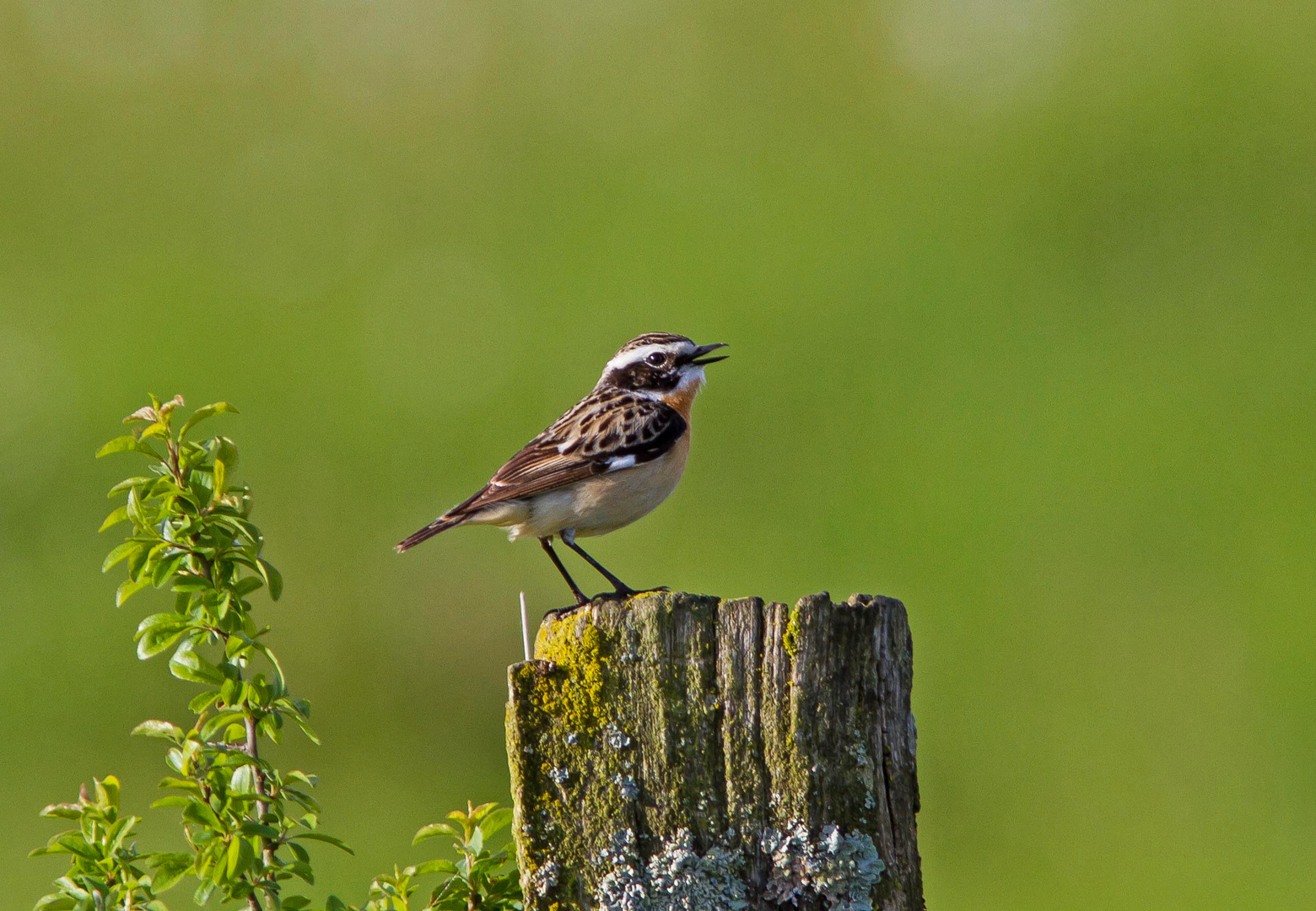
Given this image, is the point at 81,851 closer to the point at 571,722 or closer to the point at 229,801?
the point at 229,801

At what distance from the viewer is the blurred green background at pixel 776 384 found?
11578 mm

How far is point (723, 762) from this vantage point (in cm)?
394

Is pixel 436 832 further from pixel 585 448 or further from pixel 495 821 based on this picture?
pixel 585 448

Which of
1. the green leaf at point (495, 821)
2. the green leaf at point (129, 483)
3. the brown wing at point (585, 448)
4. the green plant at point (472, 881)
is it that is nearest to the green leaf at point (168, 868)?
the green plant at point (472, 881)

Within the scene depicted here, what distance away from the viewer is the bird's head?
805 centimetres

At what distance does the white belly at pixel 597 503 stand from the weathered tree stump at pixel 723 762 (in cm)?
296

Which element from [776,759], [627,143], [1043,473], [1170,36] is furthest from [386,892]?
[1170,36]

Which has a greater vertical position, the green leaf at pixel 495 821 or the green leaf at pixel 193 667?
the green leaf at pixel 193 667

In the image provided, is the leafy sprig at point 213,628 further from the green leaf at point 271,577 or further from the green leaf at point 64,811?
the green leaf at point 64,811

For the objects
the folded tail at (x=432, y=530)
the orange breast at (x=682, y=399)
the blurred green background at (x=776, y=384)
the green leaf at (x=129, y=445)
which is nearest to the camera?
the green leaf at (x=129, y=445)

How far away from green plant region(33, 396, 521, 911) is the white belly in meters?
3.02

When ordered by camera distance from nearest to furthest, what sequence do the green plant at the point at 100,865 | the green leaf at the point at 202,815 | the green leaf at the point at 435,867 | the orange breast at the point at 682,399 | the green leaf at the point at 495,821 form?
the green leaf at the point at 202,815
the green plant at the point at 100,865
the green leaf at the point at 435,867
the green leaf at the point at 495,821
the orange breast at the point at 682,399

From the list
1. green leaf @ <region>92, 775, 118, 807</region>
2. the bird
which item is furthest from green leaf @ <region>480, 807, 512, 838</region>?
the bird

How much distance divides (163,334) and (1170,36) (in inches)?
519
